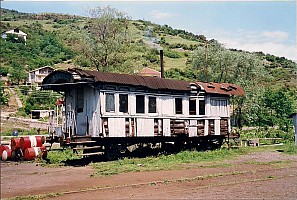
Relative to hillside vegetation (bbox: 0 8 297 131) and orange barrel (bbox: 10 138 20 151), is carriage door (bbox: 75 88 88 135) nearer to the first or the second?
orange barrel (bbox: 10 138 20 151)

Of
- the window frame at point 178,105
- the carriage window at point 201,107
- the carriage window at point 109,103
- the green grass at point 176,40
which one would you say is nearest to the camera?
the carriage window at point 109,103

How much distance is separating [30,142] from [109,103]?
4757 mm

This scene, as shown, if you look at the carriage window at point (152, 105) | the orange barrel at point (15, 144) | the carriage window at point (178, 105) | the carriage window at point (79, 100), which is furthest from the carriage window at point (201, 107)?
the orange barrel at point (15, 144)

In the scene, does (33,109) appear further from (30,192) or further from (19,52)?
(19,52)

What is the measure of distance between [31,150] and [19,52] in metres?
78.2

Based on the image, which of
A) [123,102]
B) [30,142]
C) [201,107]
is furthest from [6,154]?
[201,107]

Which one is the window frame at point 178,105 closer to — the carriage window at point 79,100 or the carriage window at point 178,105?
the carriage window at point 178,105

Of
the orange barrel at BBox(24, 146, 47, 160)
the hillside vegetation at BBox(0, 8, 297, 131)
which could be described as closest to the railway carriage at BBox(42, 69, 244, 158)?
the orange barrel at BBox(24, 146, 47, 160)

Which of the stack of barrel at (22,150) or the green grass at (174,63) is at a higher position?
the green grass at (174,63)

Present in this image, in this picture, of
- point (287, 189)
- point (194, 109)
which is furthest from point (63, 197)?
point (194, 109)

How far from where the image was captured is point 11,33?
101938mm

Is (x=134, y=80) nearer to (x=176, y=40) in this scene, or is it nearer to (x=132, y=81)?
(x=132, y=81)

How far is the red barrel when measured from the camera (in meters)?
22.8

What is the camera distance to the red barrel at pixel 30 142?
899 inches
